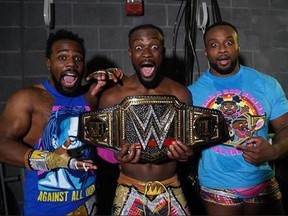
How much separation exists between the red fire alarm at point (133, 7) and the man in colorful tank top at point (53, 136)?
3.58ft

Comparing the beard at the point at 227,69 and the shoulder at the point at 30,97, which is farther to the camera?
the beard at the point at 227,69

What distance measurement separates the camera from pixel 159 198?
5.57 feet

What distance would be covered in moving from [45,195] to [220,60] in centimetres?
123

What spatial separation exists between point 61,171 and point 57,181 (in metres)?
0.05

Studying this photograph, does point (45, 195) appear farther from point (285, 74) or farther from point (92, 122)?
point (285, 74)

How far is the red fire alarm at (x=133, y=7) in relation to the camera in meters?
2.71

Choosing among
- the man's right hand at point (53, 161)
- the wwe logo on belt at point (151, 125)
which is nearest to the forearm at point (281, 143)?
the wwe logo on belt at point (151, 125)

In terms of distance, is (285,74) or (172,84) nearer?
(172,84)

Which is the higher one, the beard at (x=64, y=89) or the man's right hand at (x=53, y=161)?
the beard at (x=64, y=89)

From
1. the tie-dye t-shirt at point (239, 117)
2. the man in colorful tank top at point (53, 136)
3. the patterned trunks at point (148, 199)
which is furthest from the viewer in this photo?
the tie-dye t-shirt at point (239, 117)

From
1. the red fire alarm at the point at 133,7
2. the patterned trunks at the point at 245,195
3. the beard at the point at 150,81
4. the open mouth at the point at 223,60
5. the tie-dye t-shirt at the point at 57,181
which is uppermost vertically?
the red fire alarm at the point at 133,7

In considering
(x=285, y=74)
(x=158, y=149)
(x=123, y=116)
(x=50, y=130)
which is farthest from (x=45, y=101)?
(x=285, y=74)

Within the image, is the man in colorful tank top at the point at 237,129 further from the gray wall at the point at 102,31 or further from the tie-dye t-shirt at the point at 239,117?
the gray wall at the point at 102,31

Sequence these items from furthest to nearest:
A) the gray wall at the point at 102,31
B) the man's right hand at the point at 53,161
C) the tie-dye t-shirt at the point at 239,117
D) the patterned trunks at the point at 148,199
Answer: the gray wall at the point at 102,31, the tie-dye t-shirt at the point at 239,117, the patterned trunks at the point at 148,199, the man's right hand at the point at 53,161
